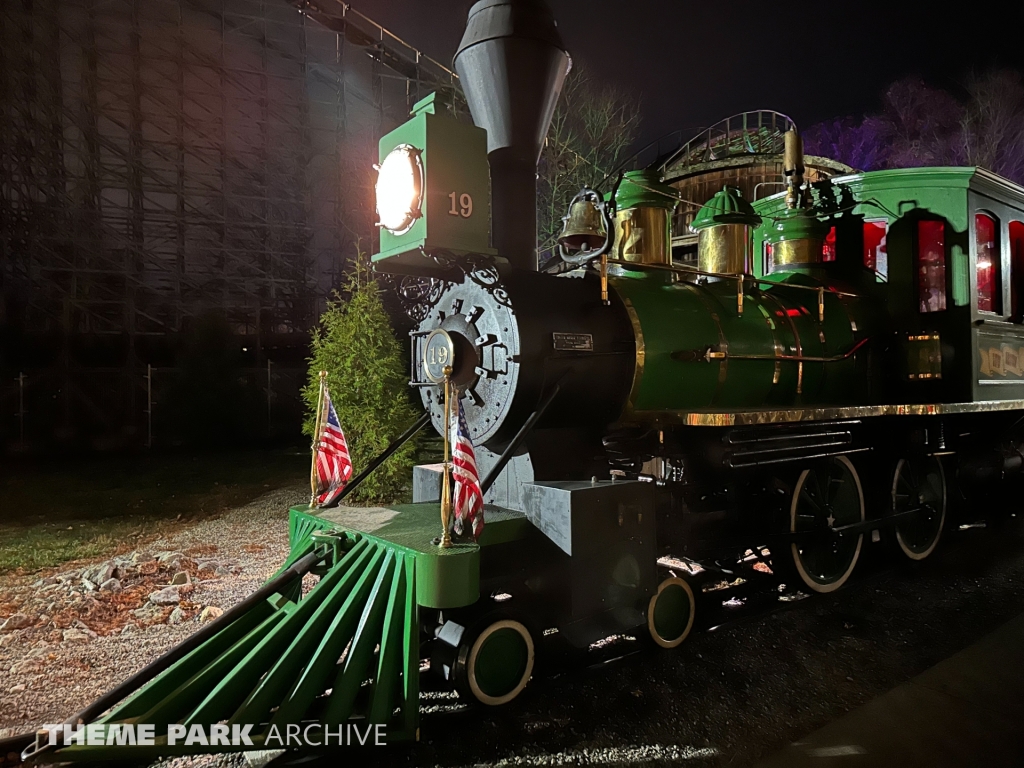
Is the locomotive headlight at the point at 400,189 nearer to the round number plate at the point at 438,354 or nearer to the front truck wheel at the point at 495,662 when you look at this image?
the round number plate at the point at 438,354

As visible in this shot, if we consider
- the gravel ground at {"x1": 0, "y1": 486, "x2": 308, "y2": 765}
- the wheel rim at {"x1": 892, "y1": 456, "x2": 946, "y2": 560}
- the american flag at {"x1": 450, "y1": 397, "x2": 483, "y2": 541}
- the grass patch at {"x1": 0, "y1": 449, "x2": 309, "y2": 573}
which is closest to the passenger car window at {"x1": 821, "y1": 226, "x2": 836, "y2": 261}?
the wheel rim at {"x1": 892, "y1": 456, "x2": 946, "y2": 560}

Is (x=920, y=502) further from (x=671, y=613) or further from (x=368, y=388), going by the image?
(x=368, y=388)

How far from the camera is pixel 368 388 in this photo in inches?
344

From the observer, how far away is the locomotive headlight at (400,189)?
133 inches

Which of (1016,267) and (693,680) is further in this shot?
(1016,267)

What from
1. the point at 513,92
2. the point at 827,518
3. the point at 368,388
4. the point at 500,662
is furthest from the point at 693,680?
the point at 368,388

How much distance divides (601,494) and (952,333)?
3992 millimetres

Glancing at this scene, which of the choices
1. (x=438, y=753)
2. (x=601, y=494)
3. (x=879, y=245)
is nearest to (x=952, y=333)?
(x=879, y=245)

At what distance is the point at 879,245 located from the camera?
6.04m

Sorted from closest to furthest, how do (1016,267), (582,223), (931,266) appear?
(582,223) < (931,266) < (1016,267)

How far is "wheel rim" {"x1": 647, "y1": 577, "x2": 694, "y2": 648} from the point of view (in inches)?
154

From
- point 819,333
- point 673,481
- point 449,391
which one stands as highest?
point 819,333

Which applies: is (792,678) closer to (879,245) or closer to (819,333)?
(819,333)

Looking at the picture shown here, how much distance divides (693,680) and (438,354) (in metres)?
2.32
